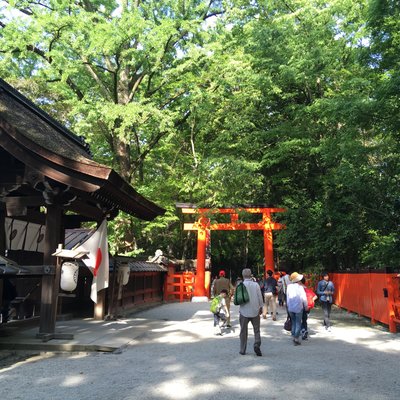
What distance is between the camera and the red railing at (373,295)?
1003 cm

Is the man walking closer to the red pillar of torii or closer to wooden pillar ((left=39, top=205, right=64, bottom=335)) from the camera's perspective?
wooden pillar ((left=39, top=205, right=64, bottom=335))

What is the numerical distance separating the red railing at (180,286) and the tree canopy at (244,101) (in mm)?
4098

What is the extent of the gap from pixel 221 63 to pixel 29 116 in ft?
32.2

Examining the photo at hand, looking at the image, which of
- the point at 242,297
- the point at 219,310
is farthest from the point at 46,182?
the point at 219,310

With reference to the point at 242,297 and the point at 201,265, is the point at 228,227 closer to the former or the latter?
the point at 201,265

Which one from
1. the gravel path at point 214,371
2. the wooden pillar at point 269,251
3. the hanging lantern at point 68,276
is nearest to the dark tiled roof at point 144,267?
the wooden pillar at point 269,251

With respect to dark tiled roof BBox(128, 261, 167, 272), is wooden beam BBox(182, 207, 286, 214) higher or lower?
higher

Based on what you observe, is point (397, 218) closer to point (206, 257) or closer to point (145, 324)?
point (145, 324)

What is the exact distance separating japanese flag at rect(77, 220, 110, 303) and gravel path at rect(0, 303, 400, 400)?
4.87 feet

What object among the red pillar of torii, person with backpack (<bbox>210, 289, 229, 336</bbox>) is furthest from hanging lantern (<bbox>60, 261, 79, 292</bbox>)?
the red pillar of torii

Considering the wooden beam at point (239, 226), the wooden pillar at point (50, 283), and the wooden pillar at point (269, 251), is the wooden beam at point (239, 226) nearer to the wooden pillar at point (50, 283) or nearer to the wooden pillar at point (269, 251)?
the wooden pillar at point (269, 251)

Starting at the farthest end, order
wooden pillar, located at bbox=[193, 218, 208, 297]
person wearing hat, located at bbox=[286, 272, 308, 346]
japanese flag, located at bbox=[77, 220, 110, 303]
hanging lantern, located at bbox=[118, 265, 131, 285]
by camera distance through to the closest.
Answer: wooden pillar, located at bbox=[193, 218, 208, 297] < hanging lantern, located at bbox=[118, 265, 131, 285] < japanese flag, located at bbox=[77, 220, 110, 303] < person wearing hat, located at bbox=[286, 272, 308, 346]

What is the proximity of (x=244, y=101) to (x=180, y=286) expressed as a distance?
10.9 meters

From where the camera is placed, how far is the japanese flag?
8.52 metres
